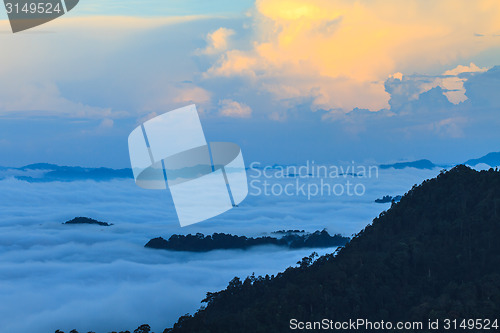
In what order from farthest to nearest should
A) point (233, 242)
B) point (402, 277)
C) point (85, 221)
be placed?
point (85, 221)
point (233, 242)
point (402, 277)

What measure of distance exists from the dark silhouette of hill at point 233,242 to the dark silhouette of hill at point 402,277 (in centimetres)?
6775

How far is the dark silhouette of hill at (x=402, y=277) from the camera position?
3762 cm

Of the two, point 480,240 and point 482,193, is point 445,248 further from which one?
point 482,193

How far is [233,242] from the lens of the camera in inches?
4867

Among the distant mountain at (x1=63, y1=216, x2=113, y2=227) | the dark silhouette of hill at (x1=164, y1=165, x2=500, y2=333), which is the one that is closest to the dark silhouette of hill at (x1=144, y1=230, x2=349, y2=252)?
the distant mountain at (x1=63, y1=216, x2=113, y2=227)

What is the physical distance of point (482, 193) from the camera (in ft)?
165

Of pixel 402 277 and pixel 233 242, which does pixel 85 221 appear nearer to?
pixel 233 242

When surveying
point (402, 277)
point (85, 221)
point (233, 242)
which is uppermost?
point (85, 221)

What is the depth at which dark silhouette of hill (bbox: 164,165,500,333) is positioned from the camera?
37.6 m

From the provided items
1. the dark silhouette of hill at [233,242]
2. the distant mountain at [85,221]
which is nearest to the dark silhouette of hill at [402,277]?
the dark silhouette of hill at [233,242]

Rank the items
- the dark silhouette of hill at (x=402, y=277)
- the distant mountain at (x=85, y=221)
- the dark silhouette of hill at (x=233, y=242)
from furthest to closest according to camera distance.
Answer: the distant mountain at (x=85, y=221) < the dark silhouette of hill at (x=233, y=242) < the dark silhouette of hill at (x=402, y=277)

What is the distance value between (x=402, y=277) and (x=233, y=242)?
272ft

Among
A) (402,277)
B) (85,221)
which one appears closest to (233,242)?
(85,221)

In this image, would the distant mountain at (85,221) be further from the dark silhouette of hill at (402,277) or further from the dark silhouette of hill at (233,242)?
the dark silhouette of hill at (402,277)
